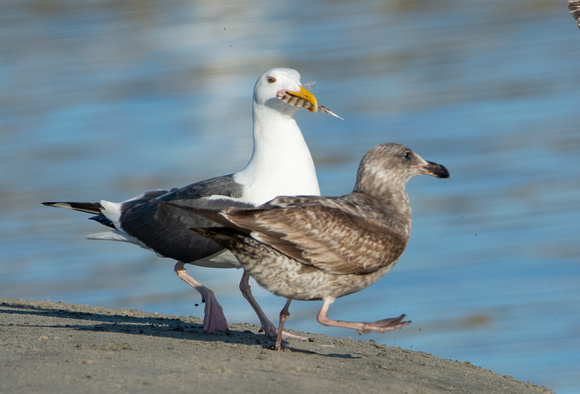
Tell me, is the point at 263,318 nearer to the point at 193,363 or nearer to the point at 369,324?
the point at 369,324

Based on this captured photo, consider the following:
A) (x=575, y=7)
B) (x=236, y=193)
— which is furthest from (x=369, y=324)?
(x=575, y=7)

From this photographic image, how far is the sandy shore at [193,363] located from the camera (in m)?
4.33

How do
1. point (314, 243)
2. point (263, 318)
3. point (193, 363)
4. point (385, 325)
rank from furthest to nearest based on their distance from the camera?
1. point (263, 318)
2. point (385, 325)
3. point (314, 243)
4. point (193, 363)

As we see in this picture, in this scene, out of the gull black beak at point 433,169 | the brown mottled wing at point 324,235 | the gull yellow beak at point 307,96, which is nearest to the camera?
the brown mottled wing at point 324,235

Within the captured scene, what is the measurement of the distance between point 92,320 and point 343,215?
2.74 metres

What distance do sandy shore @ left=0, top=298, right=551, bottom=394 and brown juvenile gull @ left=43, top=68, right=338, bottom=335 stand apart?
0.55 metres

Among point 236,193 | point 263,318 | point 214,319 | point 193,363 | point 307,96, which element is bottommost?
point 193,363

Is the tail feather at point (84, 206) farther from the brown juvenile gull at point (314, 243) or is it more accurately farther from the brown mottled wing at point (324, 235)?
the brown mottled wing at point (324, 235)

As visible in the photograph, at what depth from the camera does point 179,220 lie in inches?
290

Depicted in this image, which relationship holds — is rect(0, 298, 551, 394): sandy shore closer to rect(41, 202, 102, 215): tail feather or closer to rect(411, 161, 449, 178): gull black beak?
rect(41, 202, 102, 215): tail feather

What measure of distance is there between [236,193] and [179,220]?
0.67 metres

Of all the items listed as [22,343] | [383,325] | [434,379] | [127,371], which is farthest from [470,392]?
[22,343]

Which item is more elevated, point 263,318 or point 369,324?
point 369,324

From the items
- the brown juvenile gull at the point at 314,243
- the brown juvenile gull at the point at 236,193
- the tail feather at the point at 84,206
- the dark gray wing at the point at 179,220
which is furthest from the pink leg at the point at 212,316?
the tail feather at the point at 84,206
